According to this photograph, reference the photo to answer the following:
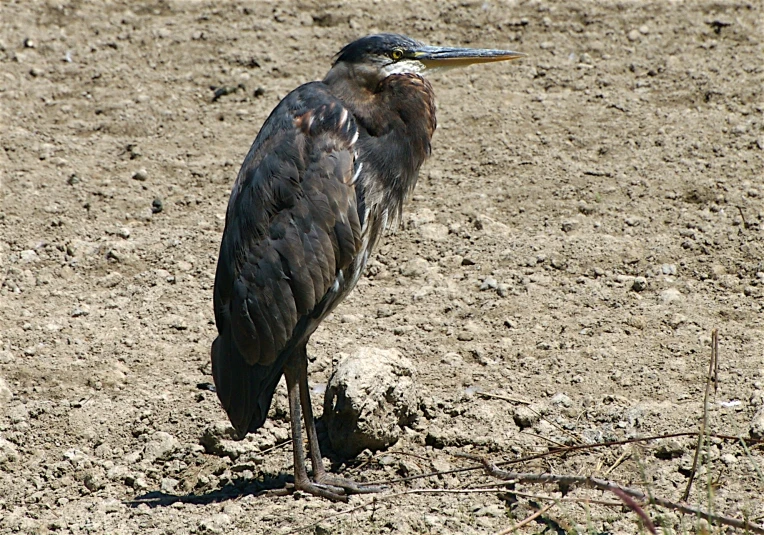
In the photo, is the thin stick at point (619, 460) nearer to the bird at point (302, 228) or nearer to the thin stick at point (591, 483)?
the thin stick at point (591, 483)

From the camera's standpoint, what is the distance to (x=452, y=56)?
4828mm

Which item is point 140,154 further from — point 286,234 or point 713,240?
point 713,240

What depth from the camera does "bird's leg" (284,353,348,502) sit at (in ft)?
14.5

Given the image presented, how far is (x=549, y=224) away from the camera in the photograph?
609cm

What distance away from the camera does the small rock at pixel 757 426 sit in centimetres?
429

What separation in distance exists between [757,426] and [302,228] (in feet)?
7.32

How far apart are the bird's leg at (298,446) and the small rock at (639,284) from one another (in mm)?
2071

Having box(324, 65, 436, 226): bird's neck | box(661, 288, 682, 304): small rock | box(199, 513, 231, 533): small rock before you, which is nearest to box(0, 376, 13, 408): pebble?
box(199, 513, 231, 533): small rock

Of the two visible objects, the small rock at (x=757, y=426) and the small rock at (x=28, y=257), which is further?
the small rock at (x=28, y=257)

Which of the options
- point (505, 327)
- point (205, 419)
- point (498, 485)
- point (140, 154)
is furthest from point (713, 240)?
point (140, 154)

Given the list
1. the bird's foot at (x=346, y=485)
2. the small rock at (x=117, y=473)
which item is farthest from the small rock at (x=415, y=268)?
the small rock at (x=117, y=473)

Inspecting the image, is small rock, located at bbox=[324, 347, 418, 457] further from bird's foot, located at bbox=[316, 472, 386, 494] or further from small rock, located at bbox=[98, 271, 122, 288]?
small rock, located at bbox=[98, 271, 122, 288]

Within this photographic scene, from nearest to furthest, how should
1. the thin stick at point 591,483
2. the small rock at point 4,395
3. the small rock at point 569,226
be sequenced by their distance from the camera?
the thin stick at point 591,483 → the small rock at point 4,395 → the small rock at point 569,226

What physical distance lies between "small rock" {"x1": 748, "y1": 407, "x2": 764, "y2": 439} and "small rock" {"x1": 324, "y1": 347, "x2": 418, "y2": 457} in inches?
60.7
